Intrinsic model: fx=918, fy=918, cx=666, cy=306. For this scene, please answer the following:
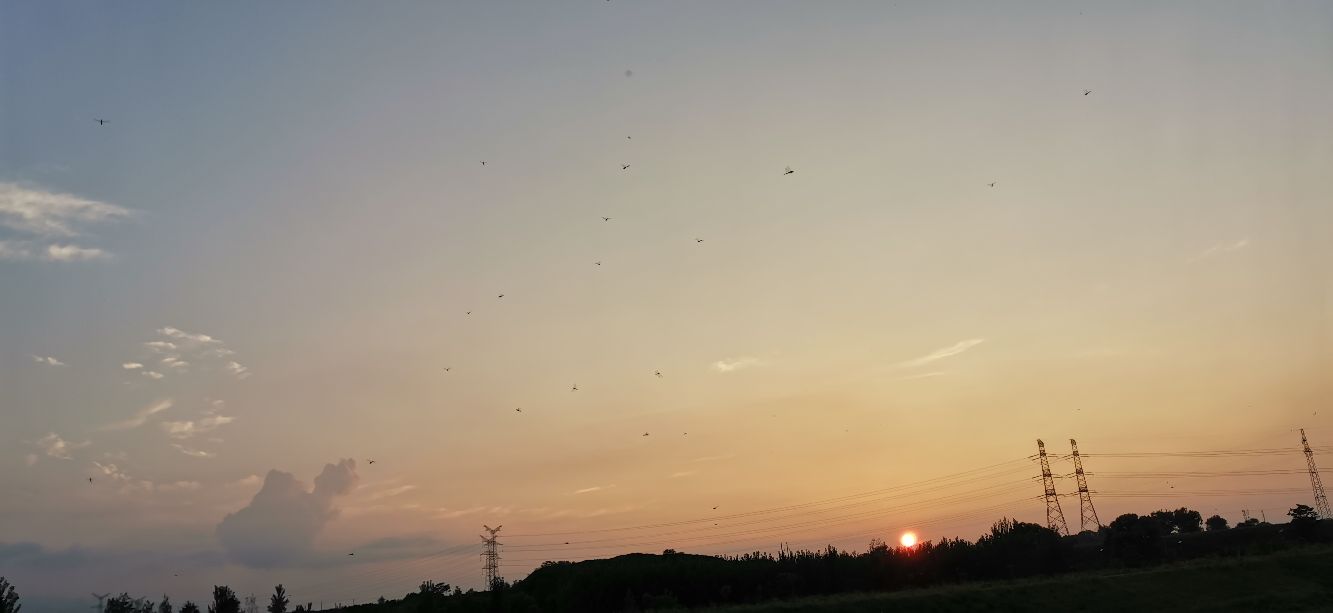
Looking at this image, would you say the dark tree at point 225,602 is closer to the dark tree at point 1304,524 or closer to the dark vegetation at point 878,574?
the dark vegetation at point 878,574

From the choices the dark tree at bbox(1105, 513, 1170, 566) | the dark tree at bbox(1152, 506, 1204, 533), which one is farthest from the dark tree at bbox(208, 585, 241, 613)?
the dark tree at bbox(1152, 506, 1204, 533)

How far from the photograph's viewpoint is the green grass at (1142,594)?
68500 mm

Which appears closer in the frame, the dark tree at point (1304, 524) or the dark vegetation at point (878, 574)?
the dark vegetation at point (878, 574)

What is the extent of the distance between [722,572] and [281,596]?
45.0m

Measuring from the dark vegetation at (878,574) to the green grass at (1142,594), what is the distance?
0.83 feet

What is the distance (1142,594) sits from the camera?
72.0 m

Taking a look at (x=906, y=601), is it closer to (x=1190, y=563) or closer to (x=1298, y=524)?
(x=1190, y=563)

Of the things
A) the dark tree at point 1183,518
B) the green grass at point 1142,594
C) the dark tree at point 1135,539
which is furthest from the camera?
the dark tree at point 1183,518

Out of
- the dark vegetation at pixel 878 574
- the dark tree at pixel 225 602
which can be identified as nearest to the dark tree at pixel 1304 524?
the dark vegetation at pixel 878 574

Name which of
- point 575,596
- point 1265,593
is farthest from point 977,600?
point 575,596

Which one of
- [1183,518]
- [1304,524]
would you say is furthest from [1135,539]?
[1183,518]

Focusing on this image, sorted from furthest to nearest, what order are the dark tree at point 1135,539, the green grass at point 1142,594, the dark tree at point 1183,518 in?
the dark tree at point 1183,518 < the dark tree at point 1135,539 < the green grass at point 1142,594

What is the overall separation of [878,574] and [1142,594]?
984 inches

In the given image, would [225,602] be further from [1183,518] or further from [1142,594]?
[1183,518]
